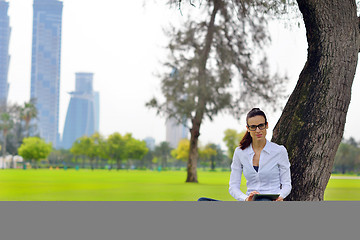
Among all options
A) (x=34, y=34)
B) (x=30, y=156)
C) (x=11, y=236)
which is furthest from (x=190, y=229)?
(x=34, y=34)

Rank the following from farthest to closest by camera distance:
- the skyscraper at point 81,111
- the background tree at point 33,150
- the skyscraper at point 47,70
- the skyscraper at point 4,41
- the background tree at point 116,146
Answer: the skyscraper at point 47,70 < the skyscraper at point 81,111 < the skyscraper at point 4,41 < the background tree at point 33,150 < the background tree at point 116,146

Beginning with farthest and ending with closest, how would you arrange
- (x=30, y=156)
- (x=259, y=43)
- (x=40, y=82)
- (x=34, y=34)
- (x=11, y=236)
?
(x=34, y=34)
(x=40, y=82)
(x=30, y=156)
(x=259, y=43)
(x=11, y=236)

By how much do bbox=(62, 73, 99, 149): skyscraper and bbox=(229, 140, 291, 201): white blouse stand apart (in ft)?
469

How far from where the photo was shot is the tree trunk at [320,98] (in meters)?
4.11

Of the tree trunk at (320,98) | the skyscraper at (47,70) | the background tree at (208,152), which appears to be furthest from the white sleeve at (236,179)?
the skyscraper at (47,70)

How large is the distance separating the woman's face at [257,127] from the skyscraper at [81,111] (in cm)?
14307

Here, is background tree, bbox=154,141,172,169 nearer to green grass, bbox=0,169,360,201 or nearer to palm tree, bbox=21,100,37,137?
palm tree, bbox=21,100,37,137

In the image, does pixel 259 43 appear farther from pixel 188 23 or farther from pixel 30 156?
pixel 30 156

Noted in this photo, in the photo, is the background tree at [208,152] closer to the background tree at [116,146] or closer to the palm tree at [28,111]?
the background tree at [116,146]

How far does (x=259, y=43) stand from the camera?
17.0 meters

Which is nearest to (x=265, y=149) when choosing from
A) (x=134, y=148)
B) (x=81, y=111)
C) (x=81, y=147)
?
(x=134, y=148)

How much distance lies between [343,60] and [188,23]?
46.4 feet

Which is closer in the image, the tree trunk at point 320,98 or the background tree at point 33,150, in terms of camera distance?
the tree trunk at point 320,98

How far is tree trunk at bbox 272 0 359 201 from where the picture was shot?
162 inches
